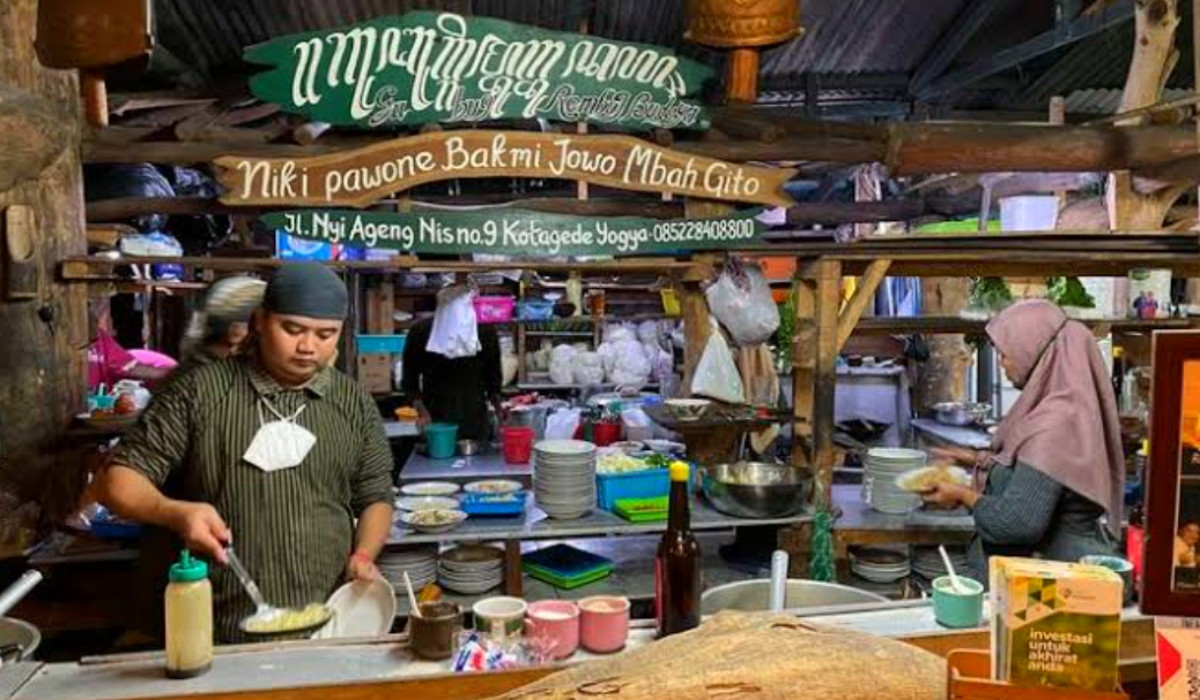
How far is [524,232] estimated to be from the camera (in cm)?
509

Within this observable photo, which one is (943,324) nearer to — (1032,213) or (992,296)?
(992,296)

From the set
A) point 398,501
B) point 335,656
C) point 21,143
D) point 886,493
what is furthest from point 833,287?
point 21,143

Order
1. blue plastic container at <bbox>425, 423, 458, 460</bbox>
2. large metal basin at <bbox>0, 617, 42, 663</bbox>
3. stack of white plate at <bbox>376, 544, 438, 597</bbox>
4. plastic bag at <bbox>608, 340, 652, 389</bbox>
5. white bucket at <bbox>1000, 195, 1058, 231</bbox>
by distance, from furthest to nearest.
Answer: plastic bag at <bbox>608, 340, 652, 389</bbox>
white bucket at <bbox>1000, 195, 1058, 231</bbox>
blue plastic container at <bbox>425, 423, 458, 460</bbox>
stack of white plate at <bbox>376, 544, 438, 597</bbox>
large metal basin at <bbox>0, 617, 42, 663</bbox>

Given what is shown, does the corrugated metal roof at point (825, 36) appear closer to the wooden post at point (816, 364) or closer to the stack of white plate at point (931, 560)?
the wooden post at point (816, 364)

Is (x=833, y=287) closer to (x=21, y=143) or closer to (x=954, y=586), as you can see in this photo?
(x=954, y=586)

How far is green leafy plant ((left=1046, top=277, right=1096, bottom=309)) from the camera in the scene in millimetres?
5336

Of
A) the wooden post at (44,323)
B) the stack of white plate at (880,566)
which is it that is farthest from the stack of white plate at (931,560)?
the wooden post at (44,323)

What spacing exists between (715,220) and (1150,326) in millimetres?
2647

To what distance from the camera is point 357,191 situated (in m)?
4.92

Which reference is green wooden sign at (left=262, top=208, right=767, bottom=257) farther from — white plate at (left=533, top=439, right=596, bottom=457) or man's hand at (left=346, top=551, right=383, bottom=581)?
man's hand at (left=346, top=551, right=383, bottom=581)

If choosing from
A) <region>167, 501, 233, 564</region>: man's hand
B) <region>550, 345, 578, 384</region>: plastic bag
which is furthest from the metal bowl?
<region>550, 345, 578, 384</region>: plastic bag

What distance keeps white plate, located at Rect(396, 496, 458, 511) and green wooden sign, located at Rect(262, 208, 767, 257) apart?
53.0 inches

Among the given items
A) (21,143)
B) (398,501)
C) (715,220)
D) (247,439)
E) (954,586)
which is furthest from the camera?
(715,220)

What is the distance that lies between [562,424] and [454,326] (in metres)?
1.51
